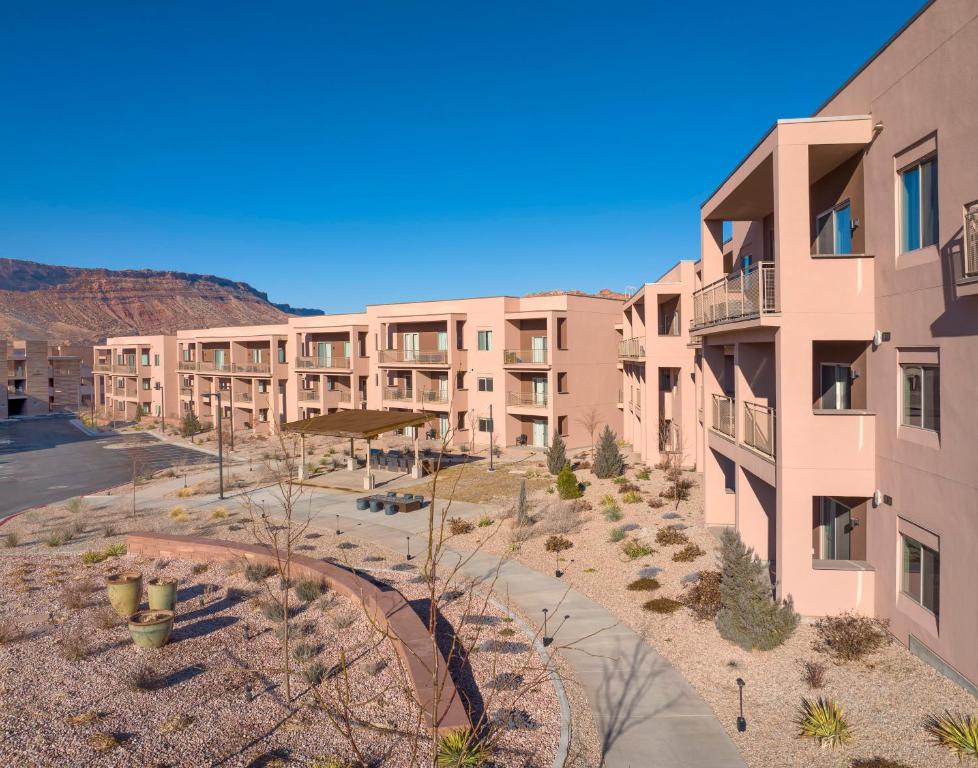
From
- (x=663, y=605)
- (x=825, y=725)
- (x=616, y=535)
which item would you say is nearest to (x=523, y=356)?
(x=616, y=535)

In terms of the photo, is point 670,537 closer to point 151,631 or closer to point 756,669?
point 756,669

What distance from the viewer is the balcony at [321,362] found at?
48397mm

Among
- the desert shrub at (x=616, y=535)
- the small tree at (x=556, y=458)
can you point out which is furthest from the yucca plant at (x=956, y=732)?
the small tree at (x=556, y=458)

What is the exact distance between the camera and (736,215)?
1775cm

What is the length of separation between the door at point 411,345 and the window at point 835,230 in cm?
3194

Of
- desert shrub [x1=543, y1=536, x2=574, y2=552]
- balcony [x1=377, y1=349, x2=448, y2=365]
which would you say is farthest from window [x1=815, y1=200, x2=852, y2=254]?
balcony [x1=377, y1=349, x2=448, y2=365]

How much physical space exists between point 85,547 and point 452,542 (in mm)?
11493

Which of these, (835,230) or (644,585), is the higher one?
(835,230)

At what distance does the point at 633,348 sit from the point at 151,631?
28.7 metres

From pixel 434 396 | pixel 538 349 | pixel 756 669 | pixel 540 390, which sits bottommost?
pixel 756 669

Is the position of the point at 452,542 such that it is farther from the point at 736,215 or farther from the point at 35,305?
the point at 35,305

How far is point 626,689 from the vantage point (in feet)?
34.0

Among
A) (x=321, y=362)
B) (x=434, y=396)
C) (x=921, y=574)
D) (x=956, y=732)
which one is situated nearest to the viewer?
(x=956, y=732)

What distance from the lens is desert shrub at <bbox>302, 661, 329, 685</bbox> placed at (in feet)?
33.1
